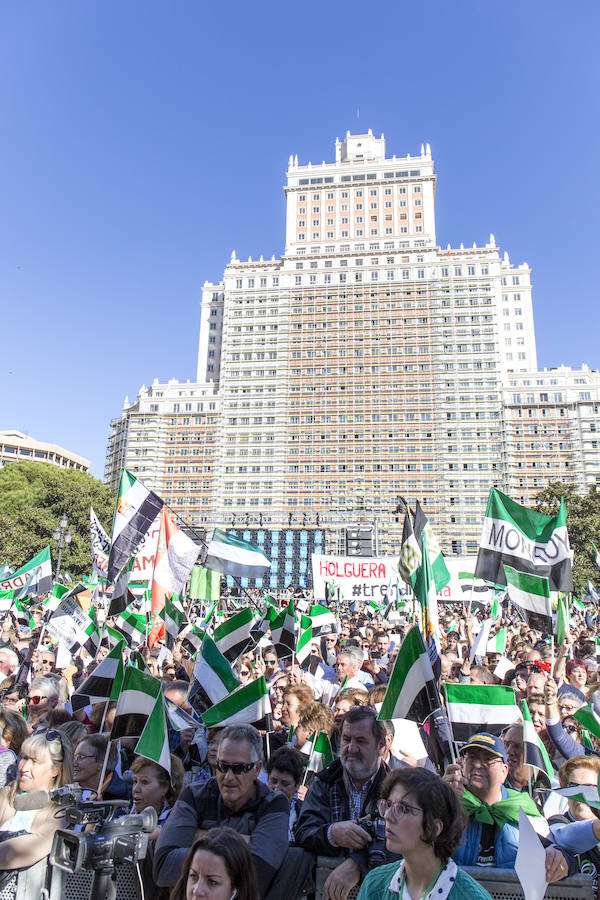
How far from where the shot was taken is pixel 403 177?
277 feet

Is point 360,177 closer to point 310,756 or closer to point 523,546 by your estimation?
point 523,546

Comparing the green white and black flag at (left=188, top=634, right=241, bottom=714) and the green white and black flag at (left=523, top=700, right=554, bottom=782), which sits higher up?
the green white and black flag at (left=188, top=634, right=241, bottom=714)

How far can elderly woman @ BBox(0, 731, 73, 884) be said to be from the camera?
3.29 metres

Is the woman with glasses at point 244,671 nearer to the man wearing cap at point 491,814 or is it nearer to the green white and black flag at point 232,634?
the green white and black flag at point 232,634

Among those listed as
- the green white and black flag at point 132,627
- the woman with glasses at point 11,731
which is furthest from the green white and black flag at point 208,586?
the woman with glasses at point 11,731

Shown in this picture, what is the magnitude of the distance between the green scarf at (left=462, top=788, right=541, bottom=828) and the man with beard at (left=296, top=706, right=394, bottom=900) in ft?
1.59

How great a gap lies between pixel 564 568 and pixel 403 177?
275ft

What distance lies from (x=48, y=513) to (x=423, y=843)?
5325 cm

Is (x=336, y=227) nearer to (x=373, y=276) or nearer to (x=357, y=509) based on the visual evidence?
(x=373, y=276)

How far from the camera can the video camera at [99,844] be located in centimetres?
269

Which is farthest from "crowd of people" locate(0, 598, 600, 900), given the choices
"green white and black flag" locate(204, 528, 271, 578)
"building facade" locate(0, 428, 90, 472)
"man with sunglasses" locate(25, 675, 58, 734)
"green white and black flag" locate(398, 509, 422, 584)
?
"building facade" locate(0, 428, 90, 472)

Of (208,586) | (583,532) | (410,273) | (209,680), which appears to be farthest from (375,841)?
(410,273)

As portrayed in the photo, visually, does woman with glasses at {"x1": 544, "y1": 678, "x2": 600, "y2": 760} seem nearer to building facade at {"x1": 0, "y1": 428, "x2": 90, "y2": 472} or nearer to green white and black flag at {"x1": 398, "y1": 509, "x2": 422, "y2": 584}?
green white and black flag at {"x1": 398, "y1": 509, "x2": 422, "y2": 584}

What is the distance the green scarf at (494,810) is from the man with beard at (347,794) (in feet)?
1.59
